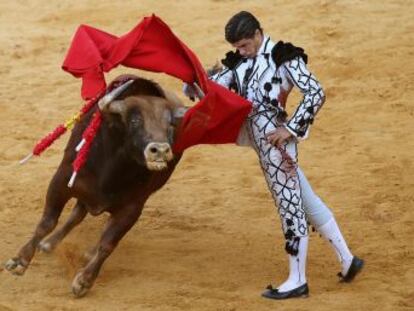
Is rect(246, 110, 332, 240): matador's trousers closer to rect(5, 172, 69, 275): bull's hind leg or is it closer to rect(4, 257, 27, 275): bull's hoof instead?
rect(5, 172, 69, 275): bull's hind leg

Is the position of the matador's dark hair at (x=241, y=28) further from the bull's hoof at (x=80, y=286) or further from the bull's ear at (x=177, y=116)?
the bull's hoof at (x=80, y=286)

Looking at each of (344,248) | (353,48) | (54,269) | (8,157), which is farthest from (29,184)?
(353,48)

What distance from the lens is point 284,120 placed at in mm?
5820

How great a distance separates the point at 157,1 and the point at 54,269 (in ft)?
19.4

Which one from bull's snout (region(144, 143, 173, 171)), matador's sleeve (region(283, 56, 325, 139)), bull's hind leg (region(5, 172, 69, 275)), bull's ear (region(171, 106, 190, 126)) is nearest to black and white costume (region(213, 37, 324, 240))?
matador's sleeve (region(283, 56, 325, 139))

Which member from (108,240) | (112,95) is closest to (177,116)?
(112,95)

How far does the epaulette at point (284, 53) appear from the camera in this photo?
18.5ft

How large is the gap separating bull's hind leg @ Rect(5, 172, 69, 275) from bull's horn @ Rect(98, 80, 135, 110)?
576 mm

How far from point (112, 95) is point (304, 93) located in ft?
3.22

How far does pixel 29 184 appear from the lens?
7793 mm

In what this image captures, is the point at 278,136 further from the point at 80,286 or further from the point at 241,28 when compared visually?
the point at 80,286

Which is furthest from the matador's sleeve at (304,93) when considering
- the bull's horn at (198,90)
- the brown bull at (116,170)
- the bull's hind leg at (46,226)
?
the bull's hind leg at (46,226)

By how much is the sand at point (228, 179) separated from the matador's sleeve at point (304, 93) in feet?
3.12

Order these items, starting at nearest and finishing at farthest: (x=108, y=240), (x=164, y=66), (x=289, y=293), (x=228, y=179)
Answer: (x=164, y=66) → (x=289, y=293) → (x=108, y=240) → (x=228, y=179)
